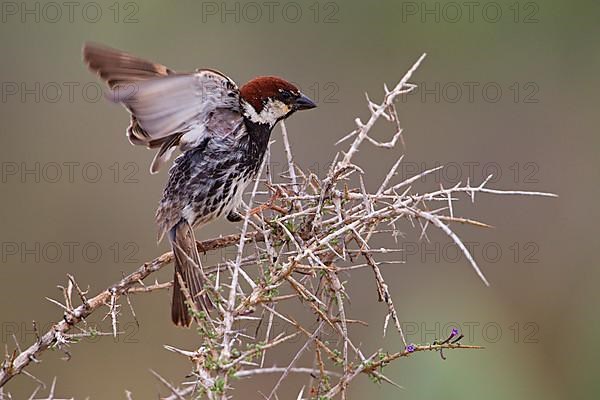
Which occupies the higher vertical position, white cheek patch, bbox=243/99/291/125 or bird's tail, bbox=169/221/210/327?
white cheek patch, bbox=243/99/291/125

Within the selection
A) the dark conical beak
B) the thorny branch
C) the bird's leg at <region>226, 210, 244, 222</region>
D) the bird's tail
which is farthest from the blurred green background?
the thorny branch

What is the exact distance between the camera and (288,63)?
6680mm

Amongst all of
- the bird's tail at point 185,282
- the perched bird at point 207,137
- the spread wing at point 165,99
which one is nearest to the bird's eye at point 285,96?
the perched bird at point 207,137

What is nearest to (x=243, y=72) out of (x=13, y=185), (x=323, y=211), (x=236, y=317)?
(x=13, y=185)

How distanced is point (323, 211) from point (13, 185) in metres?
3.79

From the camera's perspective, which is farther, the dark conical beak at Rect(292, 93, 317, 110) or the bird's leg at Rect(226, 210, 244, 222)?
the bird's leg at Rect(226, 210, 244, 222)

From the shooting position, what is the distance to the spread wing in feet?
11.5

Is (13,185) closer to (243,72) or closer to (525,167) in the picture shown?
(243,72)

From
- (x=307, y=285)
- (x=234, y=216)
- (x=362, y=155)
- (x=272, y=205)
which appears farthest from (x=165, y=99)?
(x=362, y=155)

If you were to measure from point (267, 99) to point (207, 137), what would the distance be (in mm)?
295

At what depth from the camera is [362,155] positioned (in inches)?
257

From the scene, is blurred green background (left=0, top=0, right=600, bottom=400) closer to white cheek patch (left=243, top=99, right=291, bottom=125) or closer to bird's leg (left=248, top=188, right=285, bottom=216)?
white cheek patch (left=243, top=99, right=291, bottom=125)

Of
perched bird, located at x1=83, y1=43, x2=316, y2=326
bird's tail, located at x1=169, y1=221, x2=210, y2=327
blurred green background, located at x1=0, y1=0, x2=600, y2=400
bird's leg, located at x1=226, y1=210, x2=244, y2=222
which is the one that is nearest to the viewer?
bird's tail, located at x1=169, y1=221, x2=210, y2=327

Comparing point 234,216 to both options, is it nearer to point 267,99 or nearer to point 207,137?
point 207,137
